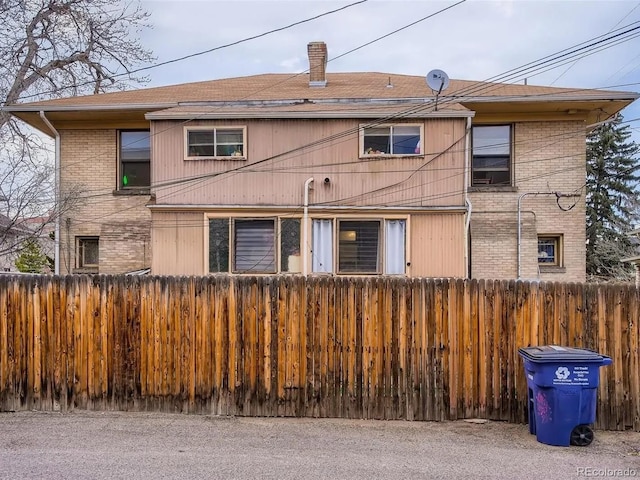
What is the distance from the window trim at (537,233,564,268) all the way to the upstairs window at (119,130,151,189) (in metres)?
10.0

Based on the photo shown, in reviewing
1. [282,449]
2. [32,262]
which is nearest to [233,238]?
[282,449]

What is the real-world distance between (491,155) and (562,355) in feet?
26.3

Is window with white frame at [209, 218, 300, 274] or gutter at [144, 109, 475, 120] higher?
gutter at [144, 109, 475, 120]

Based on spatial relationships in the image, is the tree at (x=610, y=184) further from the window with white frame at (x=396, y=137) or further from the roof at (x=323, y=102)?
the window with white frame at (x=396, y=137)

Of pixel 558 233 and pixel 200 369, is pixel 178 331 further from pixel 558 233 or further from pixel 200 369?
pixel 558 233

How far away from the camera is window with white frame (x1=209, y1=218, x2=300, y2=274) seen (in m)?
11.4

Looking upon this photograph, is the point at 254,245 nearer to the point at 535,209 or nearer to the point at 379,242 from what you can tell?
the point at 379,242

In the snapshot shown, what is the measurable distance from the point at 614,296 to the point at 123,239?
35.7ft

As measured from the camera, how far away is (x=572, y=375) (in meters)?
5.76

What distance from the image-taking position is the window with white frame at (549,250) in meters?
12.9

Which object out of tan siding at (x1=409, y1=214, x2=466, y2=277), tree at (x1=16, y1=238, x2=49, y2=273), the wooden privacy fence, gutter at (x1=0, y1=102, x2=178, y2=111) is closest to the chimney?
gutter at (x1=0, y1=102, x2=178, y2=111)

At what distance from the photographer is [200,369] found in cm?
680

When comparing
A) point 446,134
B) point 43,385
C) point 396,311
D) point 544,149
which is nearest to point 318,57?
point 446,134

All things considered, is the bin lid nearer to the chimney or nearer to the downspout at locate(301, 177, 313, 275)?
the downspout at locate(301, 177, 313, 275)
